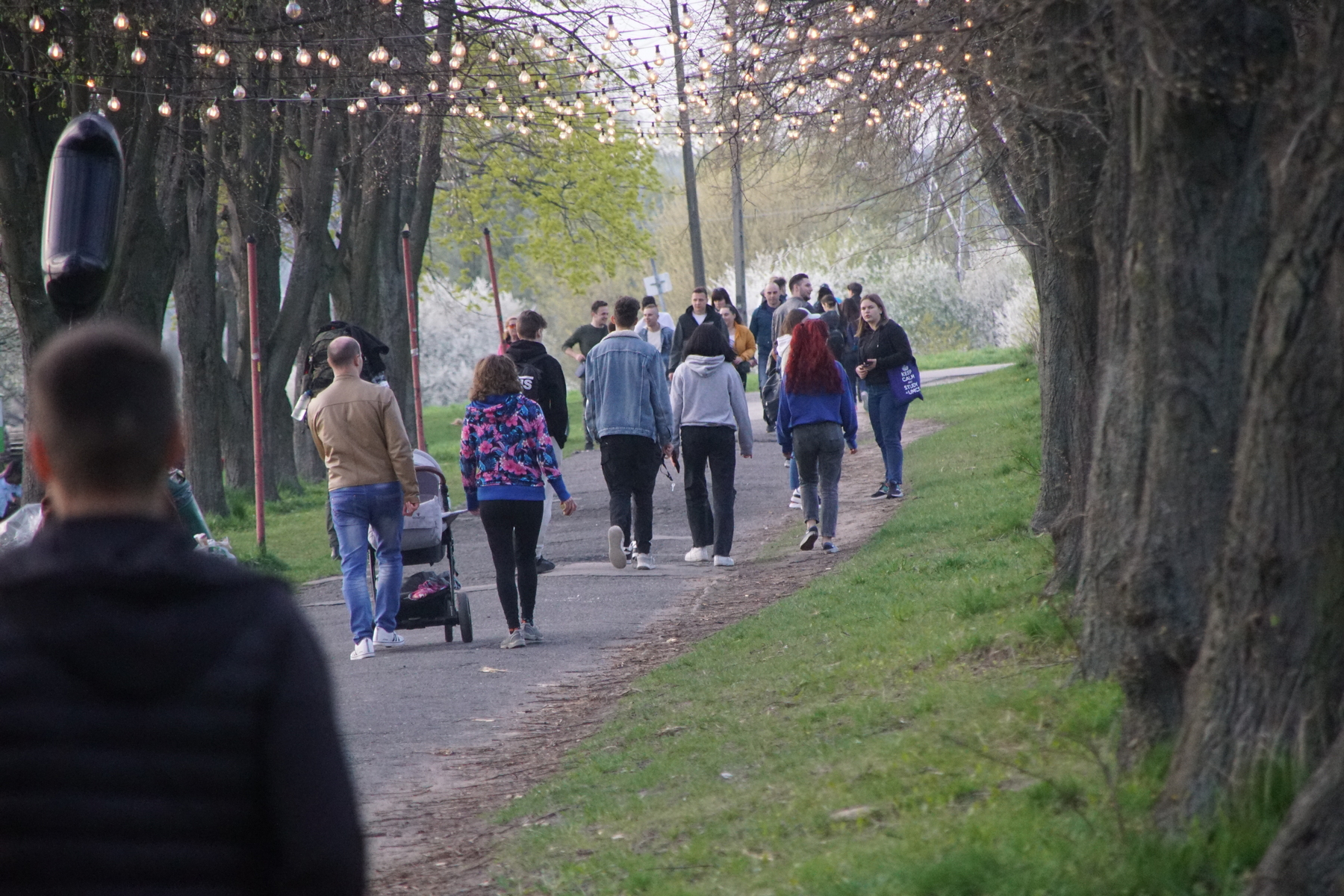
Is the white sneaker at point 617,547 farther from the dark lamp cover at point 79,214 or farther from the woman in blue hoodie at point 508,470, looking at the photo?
the dark lamp cover at point 79,214

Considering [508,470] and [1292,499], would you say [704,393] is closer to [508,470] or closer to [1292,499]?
[508,470]

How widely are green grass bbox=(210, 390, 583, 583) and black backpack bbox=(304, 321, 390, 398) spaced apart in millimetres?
819

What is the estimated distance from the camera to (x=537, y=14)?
59.1 ft

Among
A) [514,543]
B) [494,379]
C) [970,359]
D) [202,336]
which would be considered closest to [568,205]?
[970,359]

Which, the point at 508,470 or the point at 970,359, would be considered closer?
the point at 508,470

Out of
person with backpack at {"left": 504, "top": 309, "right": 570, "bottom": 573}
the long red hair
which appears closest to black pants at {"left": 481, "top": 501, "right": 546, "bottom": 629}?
person with backpack at {"left": 504, "top": 309, "right": 570, "bottom": 573}

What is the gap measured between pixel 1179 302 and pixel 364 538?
6.38 meters

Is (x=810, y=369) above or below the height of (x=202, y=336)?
below

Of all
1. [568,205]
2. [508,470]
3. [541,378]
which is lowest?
[508,470]

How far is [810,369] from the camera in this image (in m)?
13.1

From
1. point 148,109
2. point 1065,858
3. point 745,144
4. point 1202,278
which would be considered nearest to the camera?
point 1065,858

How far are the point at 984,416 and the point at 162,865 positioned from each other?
21.1m

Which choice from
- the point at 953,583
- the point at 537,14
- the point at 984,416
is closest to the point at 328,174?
the point at 537,14

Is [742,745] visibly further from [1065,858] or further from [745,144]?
[745,144]
